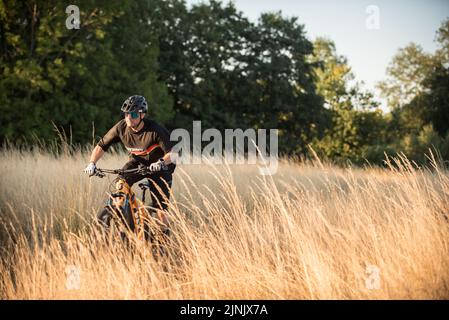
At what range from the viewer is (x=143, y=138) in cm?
547

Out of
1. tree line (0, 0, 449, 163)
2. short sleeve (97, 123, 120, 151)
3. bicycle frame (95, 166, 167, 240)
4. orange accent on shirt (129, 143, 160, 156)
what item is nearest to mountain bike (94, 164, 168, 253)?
bicycle frame (95, 166, 167, 240)

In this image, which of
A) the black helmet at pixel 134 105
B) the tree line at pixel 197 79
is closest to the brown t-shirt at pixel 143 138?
the black helmet at pixel 134 105

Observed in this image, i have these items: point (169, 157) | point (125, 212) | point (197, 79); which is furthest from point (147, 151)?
point (197, 79)

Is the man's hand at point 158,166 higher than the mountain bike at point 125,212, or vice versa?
the man's hand at point 158,166

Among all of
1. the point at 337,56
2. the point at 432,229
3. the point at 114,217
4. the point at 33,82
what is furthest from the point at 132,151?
the point at 337,56

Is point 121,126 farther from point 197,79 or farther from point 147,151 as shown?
point 197,79

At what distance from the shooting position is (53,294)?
12.9 ft

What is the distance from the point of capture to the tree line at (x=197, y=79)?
56.7 ft

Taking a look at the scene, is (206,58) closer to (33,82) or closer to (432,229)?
(33,82)

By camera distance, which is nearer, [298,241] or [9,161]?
[298,241]

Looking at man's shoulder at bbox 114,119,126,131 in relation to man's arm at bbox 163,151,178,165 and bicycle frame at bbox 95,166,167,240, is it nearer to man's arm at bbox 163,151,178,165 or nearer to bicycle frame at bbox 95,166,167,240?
bicycle frame at bbox 95,166,167,240

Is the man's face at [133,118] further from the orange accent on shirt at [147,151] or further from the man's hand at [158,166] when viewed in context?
the man's hand at [158,166]

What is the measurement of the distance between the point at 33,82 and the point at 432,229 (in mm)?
15156
